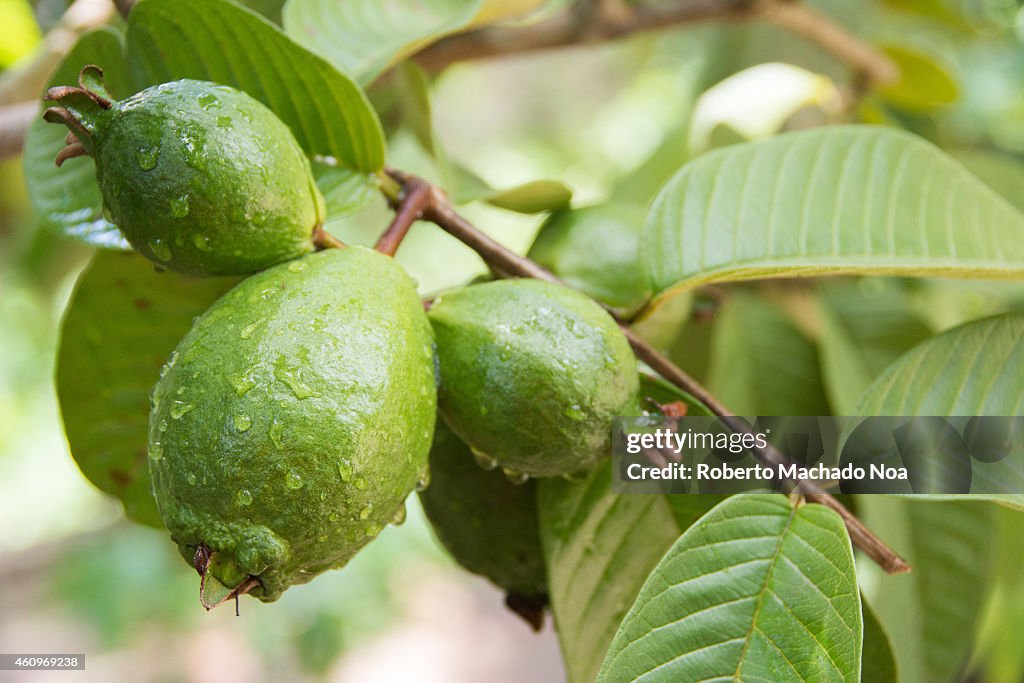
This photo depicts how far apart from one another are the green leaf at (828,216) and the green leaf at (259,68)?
0.97 feet

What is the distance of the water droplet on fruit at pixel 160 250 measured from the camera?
63 cm

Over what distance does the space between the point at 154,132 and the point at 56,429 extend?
423cm

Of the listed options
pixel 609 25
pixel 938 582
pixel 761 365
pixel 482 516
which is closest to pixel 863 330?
pixel 761 365

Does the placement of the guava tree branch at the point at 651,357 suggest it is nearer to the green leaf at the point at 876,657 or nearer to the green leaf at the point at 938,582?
the green leaf at the point at 876,657

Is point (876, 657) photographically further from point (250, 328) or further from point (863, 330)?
point (863, 330)

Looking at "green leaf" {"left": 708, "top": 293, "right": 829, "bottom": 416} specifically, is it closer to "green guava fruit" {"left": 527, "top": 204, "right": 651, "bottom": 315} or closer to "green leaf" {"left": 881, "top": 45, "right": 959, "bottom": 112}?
"green guava fruit" {"left": 527, "top": 204, "right": 651, "bottom": 315}

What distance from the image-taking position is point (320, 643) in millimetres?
3523

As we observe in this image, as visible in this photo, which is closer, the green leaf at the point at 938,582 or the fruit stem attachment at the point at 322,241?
the fruit stem attachment at the point at 322,241

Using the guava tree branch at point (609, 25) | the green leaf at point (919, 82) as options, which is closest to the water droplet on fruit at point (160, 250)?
the guava tree branch at point (609, 25)

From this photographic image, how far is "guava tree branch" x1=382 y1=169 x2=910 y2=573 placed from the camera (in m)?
0.74

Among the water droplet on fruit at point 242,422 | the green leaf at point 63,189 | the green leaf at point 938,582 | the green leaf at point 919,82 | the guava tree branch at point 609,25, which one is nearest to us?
Result: the water droplet on fruit at point 242,422

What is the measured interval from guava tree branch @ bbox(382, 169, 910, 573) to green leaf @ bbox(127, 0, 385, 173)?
2.6 inches

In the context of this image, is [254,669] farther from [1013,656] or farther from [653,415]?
[653,415]

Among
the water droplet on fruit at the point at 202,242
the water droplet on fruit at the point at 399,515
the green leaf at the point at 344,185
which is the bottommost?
the water droplet on fruit at the point at 399,515
